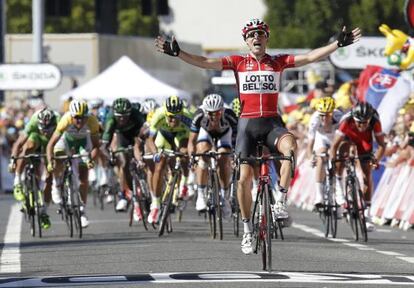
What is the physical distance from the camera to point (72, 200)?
21.1 meters

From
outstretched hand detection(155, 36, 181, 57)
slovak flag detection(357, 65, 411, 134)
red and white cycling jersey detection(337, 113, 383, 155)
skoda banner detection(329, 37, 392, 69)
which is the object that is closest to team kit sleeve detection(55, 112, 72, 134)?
red and white cycling jersey detection(337, 113, 383, 155)

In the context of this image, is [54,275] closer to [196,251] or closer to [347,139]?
[196,251]

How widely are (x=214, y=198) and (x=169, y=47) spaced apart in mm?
4566

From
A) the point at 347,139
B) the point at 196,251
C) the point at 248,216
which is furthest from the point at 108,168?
the point at 248,216

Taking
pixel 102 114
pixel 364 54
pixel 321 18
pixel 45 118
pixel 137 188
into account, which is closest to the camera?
pixel 45 118

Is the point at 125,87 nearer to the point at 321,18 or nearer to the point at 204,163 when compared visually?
the point at 204,163

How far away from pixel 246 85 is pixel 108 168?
11.1 metres

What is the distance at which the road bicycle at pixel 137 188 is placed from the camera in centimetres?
2261

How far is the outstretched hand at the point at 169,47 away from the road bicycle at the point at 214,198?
4150mm

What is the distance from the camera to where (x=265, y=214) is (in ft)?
49.8

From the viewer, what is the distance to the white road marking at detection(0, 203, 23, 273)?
16.2 meters

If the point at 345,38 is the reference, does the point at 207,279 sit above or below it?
below

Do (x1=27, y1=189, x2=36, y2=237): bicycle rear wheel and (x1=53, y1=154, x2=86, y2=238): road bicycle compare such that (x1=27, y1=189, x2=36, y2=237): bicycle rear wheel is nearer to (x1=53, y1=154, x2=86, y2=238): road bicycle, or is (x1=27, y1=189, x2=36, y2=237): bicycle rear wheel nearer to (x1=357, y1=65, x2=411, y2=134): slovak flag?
(x1=53, y1=154, x2=86, y2=238): road bicycle

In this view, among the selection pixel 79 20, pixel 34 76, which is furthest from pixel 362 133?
pixel 79 20
